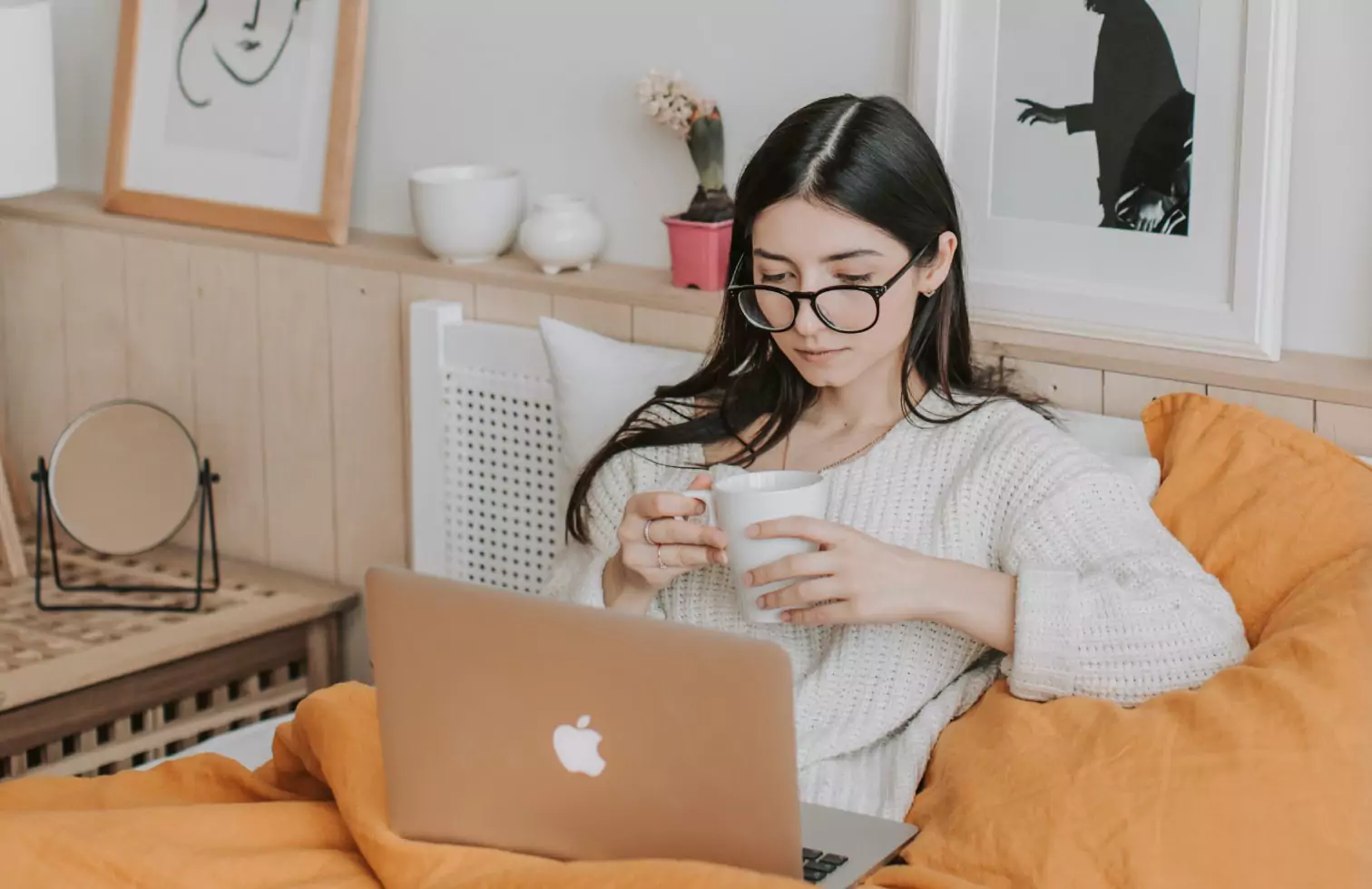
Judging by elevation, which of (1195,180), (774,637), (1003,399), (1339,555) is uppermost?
(1195,180)

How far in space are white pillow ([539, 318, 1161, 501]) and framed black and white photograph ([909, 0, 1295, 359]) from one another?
14.5 inches

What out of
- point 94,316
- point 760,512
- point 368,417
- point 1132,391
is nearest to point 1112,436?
point 1132,391

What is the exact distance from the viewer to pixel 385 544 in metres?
2.48

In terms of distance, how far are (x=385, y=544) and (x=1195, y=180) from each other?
1248 millimetres

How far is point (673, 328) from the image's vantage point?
6.92 feet

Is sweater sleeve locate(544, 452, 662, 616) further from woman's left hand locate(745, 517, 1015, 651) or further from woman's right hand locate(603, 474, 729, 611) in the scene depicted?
woman's left hand locate(745, 517, 1015, 651)

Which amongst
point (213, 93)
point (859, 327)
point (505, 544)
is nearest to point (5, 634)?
point (505, 544)

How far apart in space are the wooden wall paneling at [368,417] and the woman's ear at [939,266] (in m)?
0.93

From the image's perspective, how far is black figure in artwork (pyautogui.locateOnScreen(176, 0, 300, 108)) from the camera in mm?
2473

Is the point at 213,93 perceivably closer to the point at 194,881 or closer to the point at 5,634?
the point at 5,634

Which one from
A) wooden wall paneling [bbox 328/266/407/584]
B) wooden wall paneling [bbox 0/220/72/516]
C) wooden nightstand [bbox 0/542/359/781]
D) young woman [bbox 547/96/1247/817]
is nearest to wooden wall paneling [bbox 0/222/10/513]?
wooden wall paneling [bbox 0/220/72/516]

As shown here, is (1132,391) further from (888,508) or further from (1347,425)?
(888,508)

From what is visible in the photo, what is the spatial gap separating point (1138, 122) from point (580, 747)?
A: 0.94 meters

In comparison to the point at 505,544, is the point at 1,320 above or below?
above
